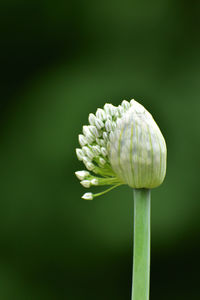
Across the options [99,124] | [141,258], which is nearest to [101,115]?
[99,124]

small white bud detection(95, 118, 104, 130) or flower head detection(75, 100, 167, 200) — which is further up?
small white bud detection(95, 118, 104, 130)

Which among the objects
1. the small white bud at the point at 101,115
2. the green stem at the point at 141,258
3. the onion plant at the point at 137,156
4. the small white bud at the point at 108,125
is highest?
the small white bud at the point at 101,115

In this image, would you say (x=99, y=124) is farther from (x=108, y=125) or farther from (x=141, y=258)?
(x=141, y=258)

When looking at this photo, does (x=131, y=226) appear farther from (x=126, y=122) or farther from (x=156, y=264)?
(x=126, y=122)

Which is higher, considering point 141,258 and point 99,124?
point 99,124

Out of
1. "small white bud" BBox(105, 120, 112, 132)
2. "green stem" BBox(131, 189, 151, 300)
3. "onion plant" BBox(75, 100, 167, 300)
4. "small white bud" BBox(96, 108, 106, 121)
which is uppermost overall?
"small white bud" BBox(96, 108, 106, 121)

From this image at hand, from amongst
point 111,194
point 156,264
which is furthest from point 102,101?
point 156,264

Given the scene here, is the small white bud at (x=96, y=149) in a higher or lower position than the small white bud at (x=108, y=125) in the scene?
lower
